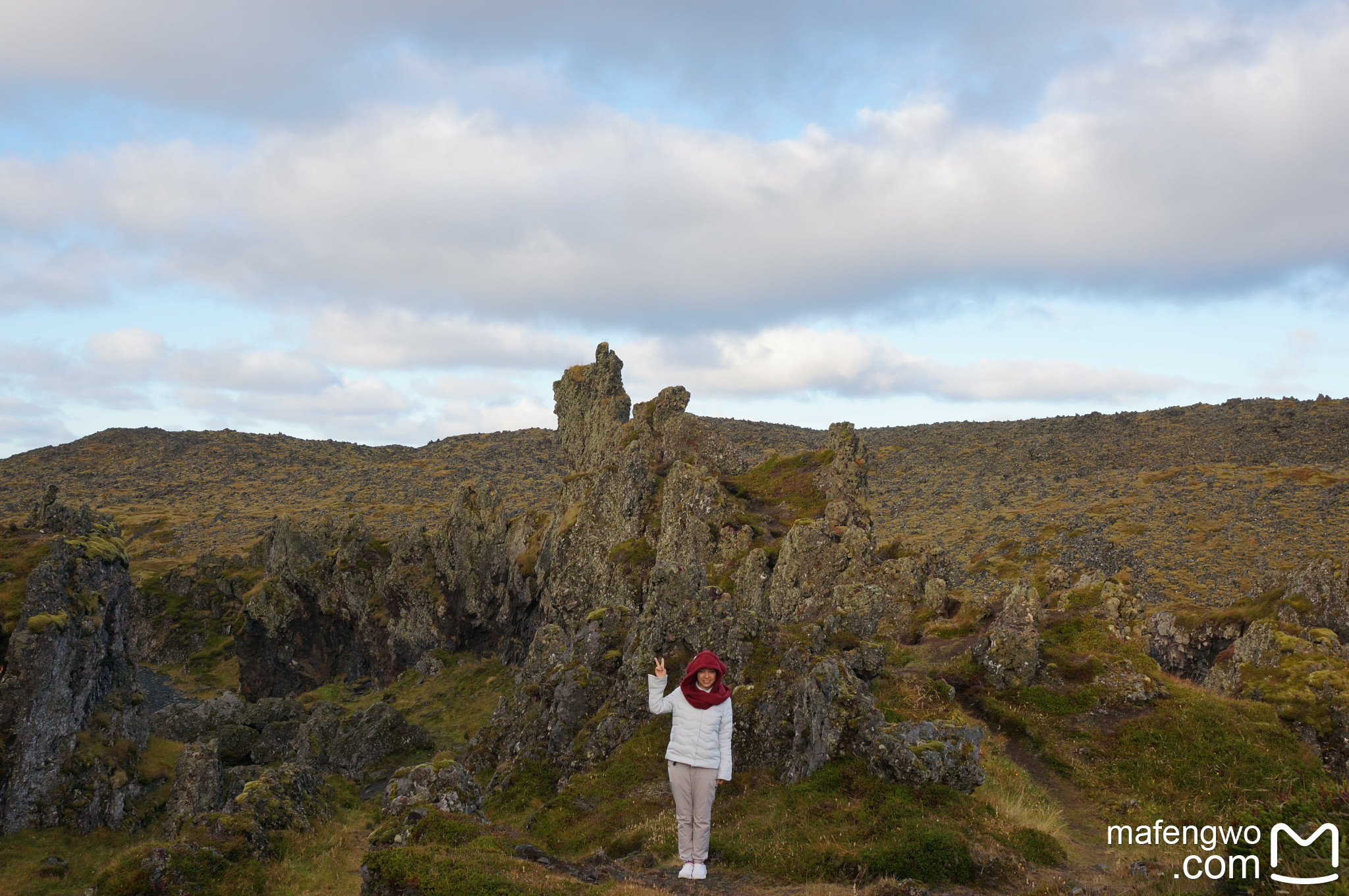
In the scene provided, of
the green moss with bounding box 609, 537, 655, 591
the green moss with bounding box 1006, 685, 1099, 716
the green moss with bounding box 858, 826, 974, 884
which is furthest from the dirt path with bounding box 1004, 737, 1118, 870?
the green moss with bounding box 609, 537, 655, 591

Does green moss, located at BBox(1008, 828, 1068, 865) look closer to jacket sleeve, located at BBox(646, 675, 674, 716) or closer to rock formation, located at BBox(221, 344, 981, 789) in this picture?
rock formation, located at BBox(221, 344, 981, 789)

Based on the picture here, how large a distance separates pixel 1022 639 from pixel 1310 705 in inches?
354

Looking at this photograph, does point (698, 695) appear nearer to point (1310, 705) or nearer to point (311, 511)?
point (1310, 705)

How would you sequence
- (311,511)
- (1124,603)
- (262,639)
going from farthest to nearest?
(311,511)
(262,639)
(1124,603)

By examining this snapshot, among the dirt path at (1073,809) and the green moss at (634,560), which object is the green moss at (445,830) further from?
the green moss at (634,560)

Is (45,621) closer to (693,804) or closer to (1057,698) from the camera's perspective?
(693,804)

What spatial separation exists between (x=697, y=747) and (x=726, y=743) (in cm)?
70

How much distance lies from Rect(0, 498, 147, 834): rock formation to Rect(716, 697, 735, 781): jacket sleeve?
1394 inches

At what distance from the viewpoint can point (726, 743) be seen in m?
14.8

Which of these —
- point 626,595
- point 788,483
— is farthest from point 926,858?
point 788,483

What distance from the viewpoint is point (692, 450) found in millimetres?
62906

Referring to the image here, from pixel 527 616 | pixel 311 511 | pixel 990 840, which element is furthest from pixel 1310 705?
pixel 311 511

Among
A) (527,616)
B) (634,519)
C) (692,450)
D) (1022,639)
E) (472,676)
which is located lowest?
(472,676)

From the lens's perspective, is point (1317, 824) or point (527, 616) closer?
point (1317, 824)
